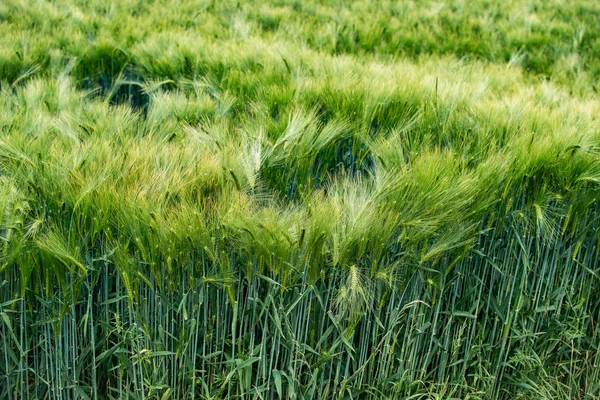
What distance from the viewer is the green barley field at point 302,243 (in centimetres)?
140

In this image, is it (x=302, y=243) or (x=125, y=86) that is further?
(x=125, y=86)

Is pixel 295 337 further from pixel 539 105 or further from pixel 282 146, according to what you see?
pixel 539 105

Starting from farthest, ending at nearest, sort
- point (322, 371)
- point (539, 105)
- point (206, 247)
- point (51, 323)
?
point (539, 105) < point (322, 371) < point (51, 323) < point (206, 247)

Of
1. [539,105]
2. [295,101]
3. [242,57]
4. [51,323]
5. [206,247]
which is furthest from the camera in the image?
[242,57]

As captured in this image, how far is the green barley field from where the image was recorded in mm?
1397

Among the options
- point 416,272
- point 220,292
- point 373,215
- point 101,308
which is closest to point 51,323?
point 101,308

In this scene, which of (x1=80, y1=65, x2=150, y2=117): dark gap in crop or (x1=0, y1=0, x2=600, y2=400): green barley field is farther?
(x1=80, y1=65, x2=150, y2=117): dark gap in crop

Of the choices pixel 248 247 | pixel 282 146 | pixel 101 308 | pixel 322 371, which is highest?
pixel 282 146

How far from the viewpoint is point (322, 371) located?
1.59 m

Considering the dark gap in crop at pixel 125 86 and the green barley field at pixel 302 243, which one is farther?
the dark gap in crop at pixel 125 86

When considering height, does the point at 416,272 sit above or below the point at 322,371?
above

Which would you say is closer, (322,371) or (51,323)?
(51,323)

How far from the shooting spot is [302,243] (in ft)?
4.55

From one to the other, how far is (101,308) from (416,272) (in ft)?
2.54
